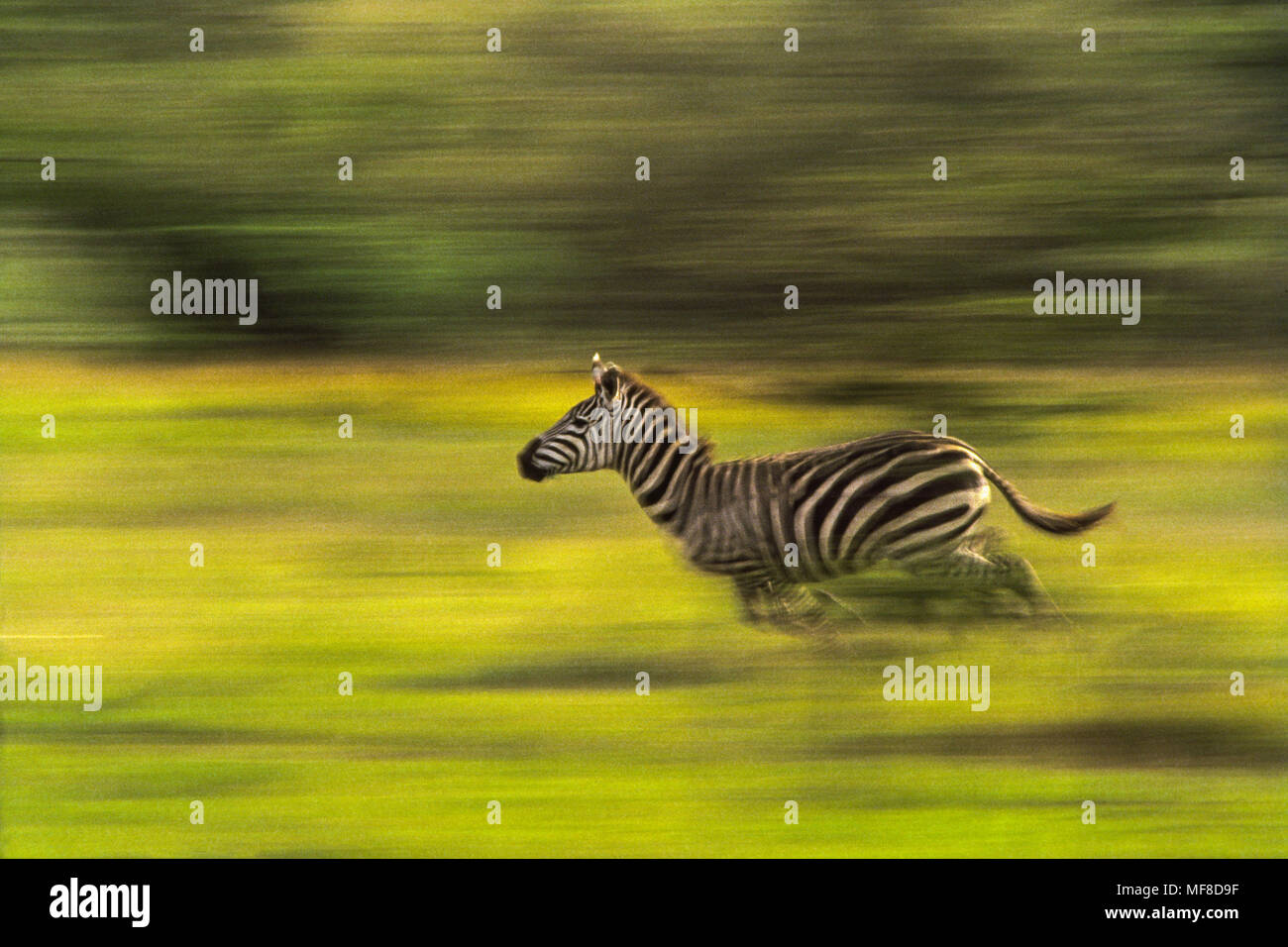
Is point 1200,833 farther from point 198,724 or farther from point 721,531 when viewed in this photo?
point 198,724

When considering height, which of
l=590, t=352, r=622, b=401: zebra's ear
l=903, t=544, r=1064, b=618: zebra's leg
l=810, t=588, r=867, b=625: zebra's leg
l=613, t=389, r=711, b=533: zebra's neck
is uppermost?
l=590, t=352, r=622, b=401: zebra's ear

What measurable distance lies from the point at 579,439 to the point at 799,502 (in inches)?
26.9

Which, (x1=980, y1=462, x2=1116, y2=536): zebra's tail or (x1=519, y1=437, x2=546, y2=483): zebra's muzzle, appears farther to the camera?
(x1=519, y1=437, x2=546, y2=483): zebra's muzzle

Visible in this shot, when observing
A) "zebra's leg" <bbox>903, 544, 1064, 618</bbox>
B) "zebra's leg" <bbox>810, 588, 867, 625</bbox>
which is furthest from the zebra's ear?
"zebra's leg" <bbox>903, 544, 1064, 618</bbox>

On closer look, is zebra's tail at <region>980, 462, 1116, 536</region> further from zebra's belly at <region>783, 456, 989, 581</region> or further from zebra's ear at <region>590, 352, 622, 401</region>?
zebra's ear at <region>590, 352, 622, 401</region>

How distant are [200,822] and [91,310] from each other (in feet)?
7.09

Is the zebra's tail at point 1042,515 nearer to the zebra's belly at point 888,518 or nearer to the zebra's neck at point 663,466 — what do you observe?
the zebra's belly at point 888,518

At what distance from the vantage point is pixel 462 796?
3.28 m

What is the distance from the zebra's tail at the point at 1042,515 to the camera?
387cm

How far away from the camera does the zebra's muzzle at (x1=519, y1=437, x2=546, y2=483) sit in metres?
4.05

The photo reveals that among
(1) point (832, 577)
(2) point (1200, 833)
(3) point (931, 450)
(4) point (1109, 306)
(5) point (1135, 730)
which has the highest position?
(4) point (1109, 306)

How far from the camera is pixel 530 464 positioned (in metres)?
4.06

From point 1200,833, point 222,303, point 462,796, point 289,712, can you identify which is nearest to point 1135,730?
point 1200,833

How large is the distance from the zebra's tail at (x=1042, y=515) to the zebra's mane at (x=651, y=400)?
793 millimetres
